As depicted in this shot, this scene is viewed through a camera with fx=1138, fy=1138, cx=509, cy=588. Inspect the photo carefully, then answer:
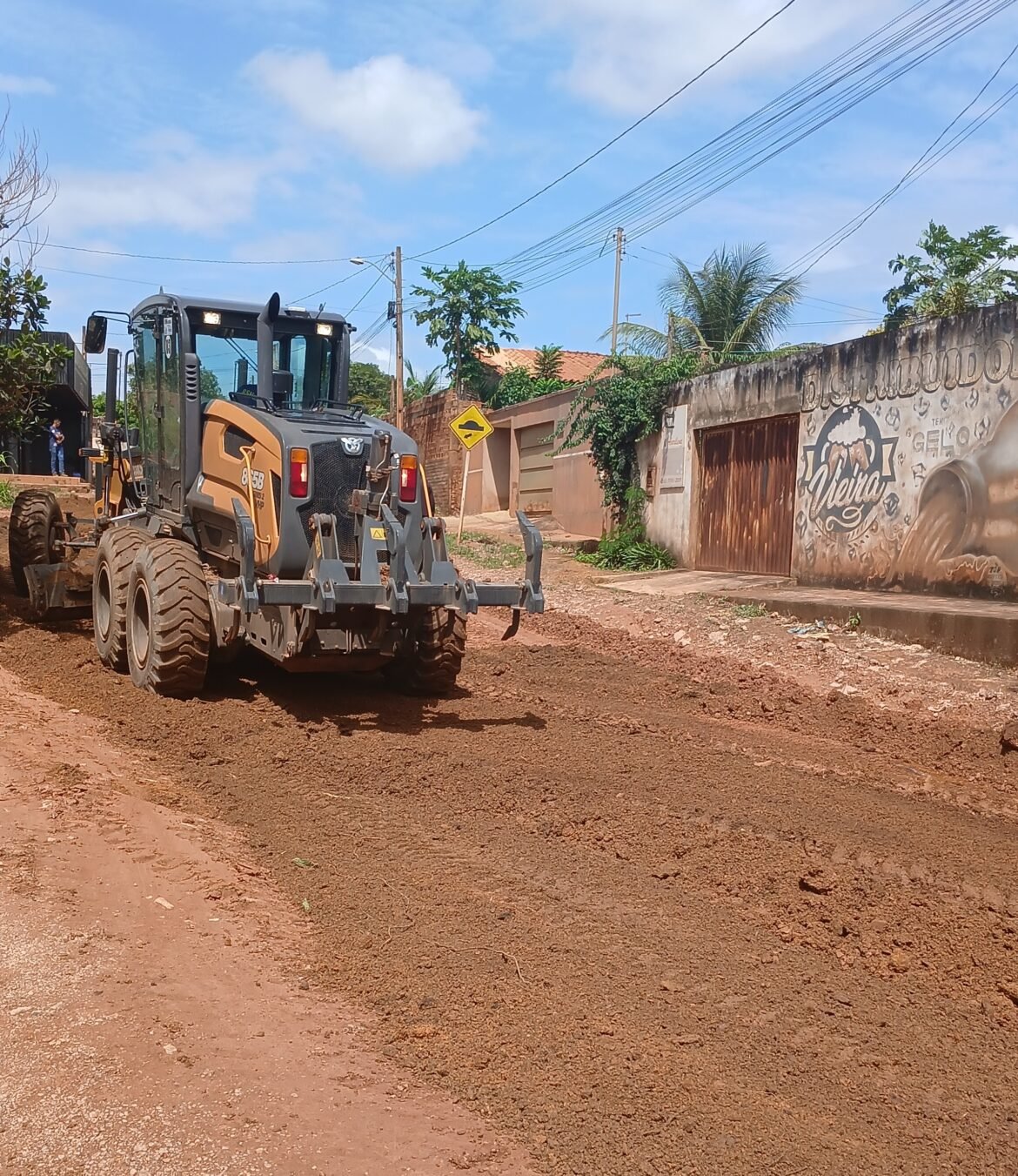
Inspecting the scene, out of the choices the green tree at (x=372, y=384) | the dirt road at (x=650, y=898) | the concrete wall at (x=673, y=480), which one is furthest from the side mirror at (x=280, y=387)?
the green tree at (x=372, y=384)

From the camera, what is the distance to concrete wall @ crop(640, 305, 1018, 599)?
11938mm

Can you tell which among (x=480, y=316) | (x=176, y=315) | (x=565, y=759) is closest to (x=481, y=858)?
(x=565, y=759)

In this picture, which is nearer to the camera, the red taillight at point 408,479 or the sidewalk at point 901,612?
the red taillight at point 408,479

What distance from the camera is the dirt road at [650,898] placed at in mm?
3408

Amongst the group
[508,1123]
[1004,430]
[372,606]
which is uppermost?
[1004,430]

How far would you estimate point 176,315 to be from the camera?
8.84m

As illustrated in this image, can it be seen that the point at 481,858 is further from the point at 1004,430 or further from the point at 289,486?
the point at 1004,430

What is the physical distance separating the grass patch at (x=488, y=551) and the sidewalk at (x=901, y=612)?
3241 mm

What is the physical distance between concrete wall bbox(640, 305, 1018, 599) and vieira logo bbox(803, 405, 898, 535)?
0.05 ft

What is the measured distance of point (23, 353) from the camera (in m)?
10.6

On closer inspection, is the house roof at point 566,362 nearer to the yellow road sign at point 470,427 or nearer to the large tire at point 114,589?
the yellow road sign at point 470,427

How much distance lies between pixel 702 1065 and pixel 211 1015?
5.35ft

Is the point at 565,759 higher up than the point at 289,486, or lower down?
lower down

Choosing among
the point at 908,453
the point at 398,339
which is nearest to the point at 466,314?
the point at 398,339
